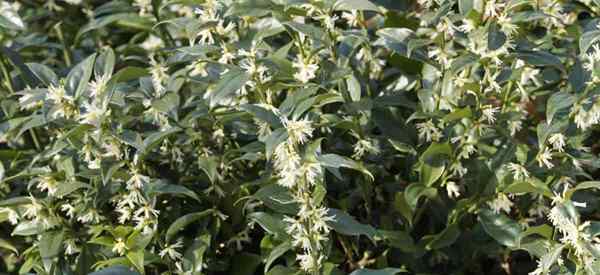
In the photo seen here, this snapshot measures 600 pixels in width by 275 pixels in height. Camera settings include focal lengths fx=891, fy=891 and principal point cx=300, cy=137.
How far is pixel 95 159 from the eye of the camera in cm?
235

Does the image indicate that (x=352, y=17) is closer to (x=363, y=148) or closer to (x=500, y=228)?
(x=363, y=148)

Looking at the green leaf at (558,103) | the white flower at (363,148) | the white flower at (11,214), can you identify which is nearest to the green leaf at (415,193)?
the white flower at (363,148)

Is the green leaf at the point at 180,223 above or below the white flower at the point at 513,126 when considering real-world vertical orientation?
below

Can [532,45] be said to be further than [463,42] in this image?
No

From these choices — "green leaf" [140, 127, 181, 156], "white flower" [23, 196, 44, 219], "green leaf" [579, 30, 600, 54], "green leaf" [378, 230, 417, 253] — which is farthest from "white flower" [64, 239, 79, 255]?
"green leaf" [579, 30, 600, 54]

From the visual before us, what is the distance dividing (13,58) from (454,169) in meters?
1.44

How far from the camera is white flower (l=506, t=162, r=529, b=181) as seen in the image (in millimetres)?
2359

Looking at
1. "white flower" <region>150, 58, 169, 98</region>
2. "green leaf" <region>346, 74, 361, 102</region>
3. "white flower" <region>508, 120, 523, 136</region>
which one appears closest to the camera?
"green leaf" <region>346, 74, 361, 102</region>

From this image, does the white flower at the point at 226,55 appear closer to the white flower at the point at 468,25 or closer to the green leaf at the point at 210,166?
the green leaf at the point at 210,166

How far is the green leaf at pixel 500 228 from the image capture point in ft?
7.79

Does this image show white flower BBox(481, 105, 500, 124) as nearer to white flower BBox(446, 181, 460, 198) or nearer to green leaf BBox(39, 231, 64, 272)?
white flower BBox(446, 181, 460, 198)

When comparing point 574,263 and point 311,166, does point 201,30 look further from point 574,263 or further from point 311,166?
point 574,263

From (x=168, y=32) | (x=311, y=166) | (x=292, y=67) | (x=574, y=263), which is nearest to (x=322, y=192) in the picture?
(x=311, y=166)

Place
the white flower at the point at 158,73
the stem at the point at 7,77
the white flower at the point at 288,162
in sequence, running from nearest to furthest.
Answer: the white flower at the point at 288,162 < the white flower at the point at 158,73 < the stem at the point at 7,77
